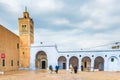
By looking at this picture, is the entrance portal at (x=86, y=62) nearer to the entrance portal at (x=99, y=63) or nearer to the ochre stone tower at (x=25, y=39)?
the entrance portal at (x=99, y=63)

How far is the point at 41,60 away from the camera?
3403 cm

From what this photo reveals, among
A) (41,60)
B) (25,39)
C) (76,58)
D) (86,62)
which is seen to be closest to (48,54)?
(41,60)

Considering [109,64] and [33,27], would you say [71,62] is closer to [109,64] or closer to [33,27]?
[109,64]

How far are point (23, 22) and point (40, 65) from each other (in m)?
9.65

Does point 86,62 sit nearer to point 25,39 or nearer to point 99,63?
point 99,63

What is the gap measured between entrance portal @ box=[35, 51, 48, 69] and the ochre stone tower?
216 cm

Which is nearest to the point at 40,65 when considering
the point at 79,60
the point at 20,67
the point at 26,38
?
the point at 20,67

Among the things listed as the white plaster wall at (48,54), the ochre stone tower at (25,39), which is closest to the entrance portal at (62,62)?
the white plaster wall at (48,54)

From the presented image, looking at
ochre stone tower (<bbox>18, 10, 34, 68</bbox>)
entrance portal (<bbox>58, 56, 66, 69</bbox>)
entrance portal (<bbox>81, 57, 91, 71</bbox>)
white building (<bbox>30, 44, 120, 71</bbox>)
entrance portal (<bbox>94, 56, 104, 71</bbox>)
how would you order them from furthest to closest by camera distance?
entrance portal (<bbox>58, 56, 66, 69</bbox>)
ochre stone tower (<bbox>18, 10, 34, 68</bbox>)
entrance portal (<bbox>81, 57, 91, 71</bbox>)
entrance portal (<bbox>94, 56, 104, 71</bbox>)
white building (<bbox>30, 44, 120, 71</bbox>)

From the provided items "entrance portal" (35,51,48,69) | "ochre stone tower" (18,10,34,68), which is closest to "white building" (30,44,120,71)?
"entrance portal" (35,51,48,69)

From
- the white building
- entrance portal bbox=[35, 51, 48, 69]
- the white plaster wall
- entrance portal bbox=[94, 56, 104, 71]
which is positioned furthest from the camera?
entrance portal bbox=[35, 51, 48, 69]

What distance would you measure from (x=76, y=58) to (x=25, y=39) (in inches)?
434

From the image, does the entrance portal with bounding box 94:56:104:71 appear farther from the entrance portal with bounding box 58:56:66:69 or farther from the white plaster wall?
the white plaster wall

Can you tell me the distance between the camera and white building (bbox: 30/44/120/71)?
2992 centimetres
